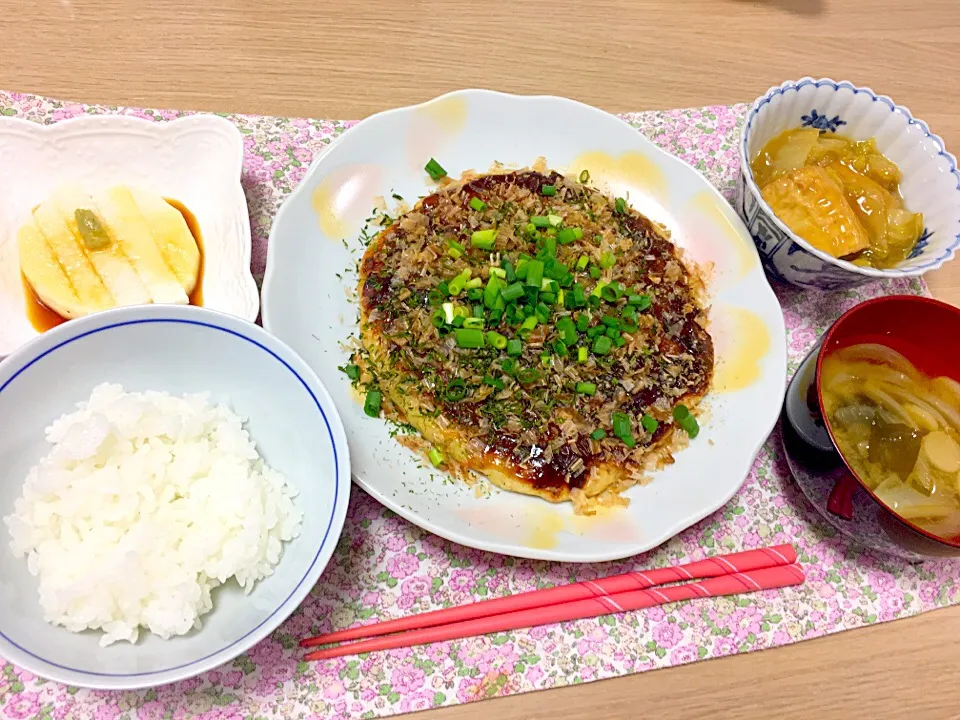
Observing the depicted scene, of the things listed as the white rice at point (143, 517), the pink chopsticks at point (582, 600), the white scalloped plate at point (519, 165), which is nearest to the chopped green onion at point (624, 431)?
the white scalloped plate at point (519, 165)

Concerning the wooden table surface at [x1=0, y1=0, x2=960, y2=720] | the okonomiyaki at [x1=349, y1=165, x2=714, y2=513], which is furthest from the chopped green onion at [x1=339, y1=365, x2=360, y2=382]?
the wooden table surface at [x1=0, y1=0, x2=960, y2=720]

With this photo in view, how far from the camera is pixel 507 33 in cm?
312

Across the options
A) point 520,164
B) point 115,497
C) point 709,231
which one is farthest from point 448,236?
point 115,497

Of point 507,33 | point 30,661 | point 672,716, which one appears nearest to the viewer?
point 30,661

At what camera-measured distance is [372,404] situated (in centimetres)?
208

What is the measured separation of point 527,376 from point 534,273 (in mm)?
364

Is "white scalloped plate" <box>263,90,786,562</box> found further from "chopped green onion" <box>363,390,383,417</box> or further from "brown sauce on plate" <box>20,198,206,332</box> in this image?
"brown sauce on plate" <box>20,198,206,332</box>

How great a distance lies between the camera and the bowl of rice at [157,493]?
1549mm

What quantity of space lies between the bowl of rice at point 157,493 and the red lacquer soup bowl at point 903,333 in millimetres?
1450

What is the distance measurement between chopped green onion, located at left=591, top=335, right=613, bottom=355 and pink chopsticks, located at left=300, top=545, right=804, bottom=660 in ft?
2.33

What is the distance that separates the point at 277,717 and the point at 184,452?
0.73m

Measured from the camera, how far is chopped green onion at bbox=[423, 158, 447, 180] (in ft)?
8.20

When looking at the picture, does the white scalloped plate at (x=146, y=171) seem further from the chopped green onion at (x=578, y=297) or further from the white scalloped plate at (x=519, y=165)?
the chopped green onion at (x=578, y=297)

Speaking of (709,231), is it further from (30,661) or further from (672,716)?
(30,661)
